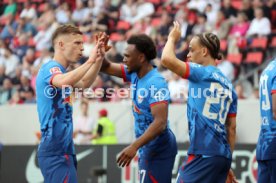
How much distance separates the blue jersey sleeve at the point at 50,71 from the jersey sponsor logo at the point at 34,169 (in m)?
6.98

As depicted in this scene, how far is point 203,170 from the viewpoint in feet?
25.2

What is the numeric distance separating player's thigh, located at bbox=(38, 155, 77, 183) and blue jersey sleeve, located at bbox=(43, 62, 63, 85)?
88cm

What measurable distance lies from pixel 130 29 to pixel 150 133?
12.8 meters

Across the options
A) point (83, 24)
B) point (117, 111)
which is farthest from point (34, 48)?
point (117, 111)

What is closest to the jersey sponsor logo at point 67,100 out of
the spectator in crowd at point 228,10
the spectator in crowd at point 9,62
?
the spectator in crowd at point 228,10

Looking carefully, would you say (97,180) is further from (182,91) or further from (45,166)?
(45,166)

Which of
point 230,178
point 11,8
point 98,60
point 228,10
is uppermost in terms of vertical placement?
point 11,8

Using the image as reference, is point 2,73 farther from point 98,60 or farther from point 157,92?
point 98,60

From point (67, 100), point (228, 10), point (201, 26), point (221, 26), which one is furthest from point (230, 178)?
point (228, 10)

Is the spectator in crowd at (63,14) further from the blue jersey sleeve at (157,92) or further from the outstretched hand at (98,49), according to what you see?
the outstretched hand at (98,49)

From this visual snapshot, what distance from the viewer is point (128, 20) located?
2123 cm

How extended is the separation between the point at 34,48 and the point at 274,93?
46.5 feet

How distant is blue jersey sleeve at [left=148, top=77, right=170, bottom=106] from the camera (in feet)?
27.5

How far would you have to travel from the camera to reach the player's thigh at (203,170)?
766 centimetres
